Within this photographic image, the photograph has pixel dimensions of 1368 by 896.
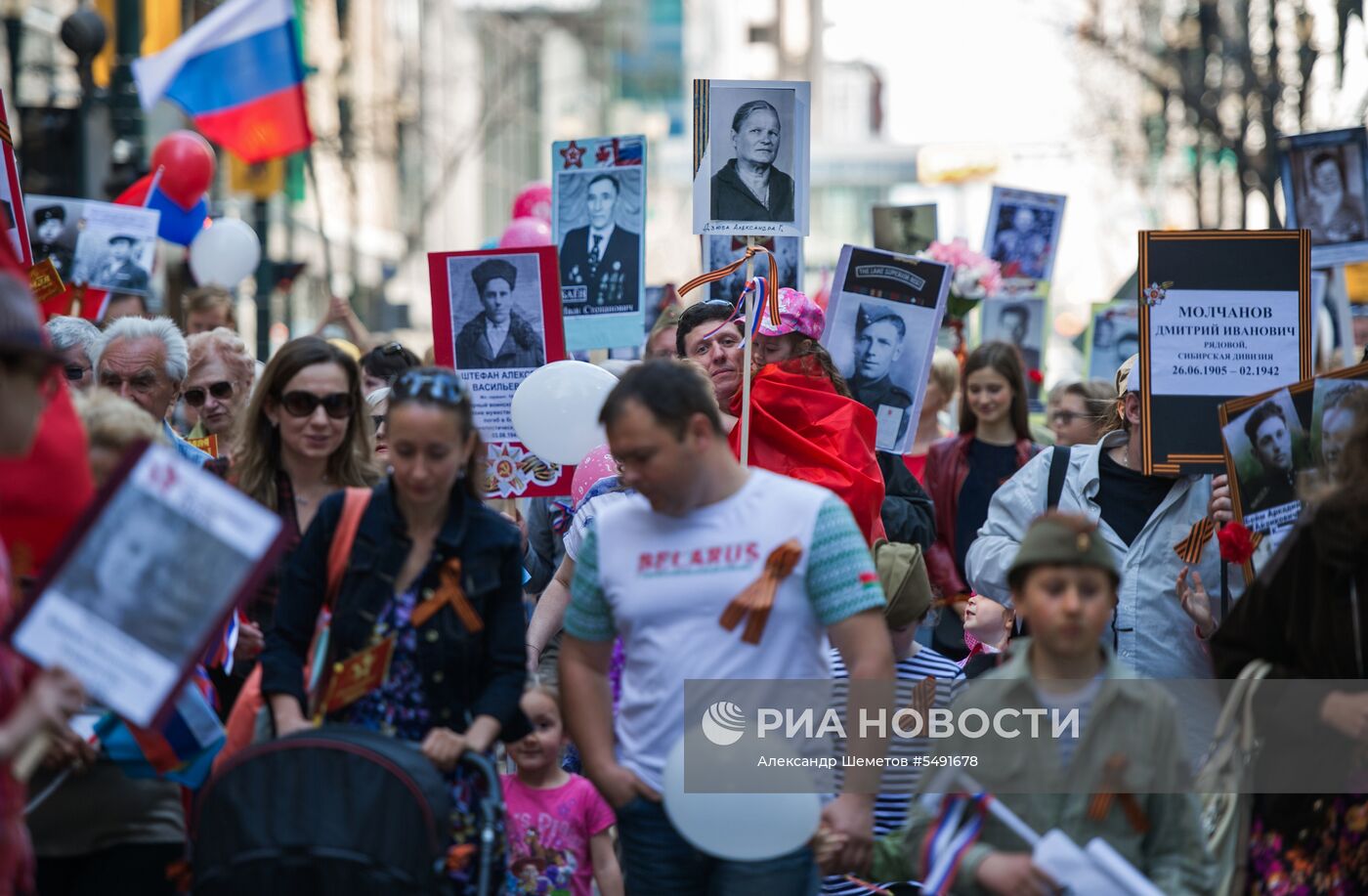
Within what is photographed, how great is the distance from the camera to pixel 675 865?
172 inches

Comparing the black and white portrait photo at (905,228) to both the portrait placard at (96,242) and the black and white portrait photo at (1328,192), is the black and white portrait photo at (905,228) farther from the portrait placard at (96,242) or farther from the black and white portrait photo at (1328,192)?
the portrait placard at (96,242)

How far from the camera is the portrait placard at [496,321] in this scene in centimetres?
746

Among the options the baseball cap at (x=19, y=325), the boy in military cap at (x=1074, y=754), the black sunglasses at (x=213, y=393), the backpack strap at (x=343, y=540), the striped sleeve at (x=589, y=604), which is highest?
the baseball cap at (x=19, y=325)

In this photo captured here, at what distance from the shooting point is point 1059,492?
242 inches

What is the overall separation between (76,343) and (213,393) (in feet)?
1.93

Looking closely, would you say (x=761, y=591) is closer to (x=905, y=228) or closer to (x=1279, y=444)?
(x=1279, y=444)

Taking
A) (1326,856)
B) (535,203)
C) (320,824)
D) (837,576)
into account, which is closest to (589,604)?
(837,576)

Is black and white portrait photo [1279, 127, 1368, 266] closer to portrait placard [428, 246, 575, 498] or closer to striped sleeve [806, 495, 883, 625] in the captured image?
portrait placard [428, 246, 575, 498]

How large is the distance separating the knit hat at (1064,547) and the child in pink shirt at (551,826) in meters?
1.96

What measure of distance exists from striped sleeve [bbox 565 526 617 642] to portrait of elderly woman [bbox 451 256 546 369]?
309 cm

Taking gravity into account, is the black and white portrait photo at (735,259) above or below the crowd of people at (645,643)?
above

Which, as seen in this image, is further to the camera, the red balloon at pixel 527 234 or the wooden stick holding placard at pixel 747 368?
the red balloon at pixel 527 234

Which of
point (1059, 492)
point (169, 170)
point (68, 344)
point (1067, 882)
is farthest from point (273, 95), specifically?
point (1067, 882)

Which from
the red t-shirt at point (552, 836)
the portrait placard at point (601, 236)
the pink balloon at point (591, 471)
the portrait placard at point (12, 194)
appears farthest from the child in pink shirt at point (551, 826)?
the portrait placard at point (601, 236)
